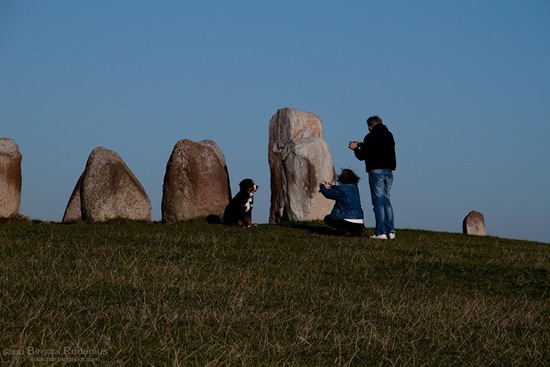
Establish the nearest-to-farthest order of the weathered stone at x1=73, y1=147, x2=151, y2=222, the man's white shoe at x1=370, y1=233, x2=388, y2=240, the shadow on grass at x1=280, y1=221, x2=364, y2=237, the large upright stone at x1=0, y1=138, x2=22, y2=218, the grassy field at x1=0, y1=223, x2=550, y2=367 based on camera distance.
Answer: the grassy field at x1=0, y1=223, x2=550, y2=367
the man's white shoe at x1=370, y1=233, x2=388, y2=240
the shadow on grass at x1=280, y1=221, x2=364, y2=237
the weathered stone at x1=73, y1=147, x2=151, y2=222
the large upright stone at x1=0, y1=138, x2=22, y2=218

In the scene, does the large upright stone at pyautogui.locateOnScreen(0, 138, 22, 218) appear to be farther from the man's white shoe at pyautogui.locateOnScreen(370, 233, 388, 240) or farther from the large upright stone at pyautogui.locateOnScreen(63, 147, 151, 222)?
the man's white shoe at pyautogui.locateOnScreen(370, 233, 388, 240)

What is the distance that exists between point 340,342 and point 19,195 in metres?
16.8

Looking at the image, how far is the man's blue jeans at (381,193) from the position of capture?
64.5ft

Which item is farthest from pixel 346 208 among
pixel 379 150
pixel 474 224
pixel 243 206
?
pixel 474 224

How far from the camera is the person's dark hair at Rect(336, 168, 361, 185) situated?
20.3m

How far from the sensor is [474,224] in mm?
29109

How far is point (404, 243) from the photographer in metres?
19.3

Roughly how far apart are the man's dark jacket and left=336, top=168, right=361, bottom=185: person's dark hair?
1.72 ft

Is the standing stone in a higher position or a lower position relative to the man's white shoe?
higher

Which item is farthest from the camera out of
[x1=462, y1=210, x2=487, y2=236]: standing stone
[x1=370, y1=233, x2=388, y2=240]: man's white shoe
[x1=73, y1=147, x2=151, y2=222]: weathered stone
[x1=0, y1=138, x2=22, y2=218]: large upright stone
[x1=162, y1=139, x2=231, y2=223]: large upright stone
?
[x1=462, y1=210, x2=487, y2=236]: standing stone

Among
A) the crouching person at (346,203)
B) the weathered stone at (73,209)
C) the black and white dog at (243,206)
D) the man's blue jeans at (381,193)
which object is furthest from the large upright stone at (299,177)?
the weathered stone at (73,209)

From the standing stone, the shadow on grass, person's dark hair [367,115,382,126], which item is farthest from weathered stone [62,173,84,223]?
the standing stone

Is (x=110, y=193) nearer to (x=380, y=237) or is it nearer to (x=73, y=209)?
(x=73, y=209)

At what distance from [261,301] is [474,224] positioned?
19303 millimetres
